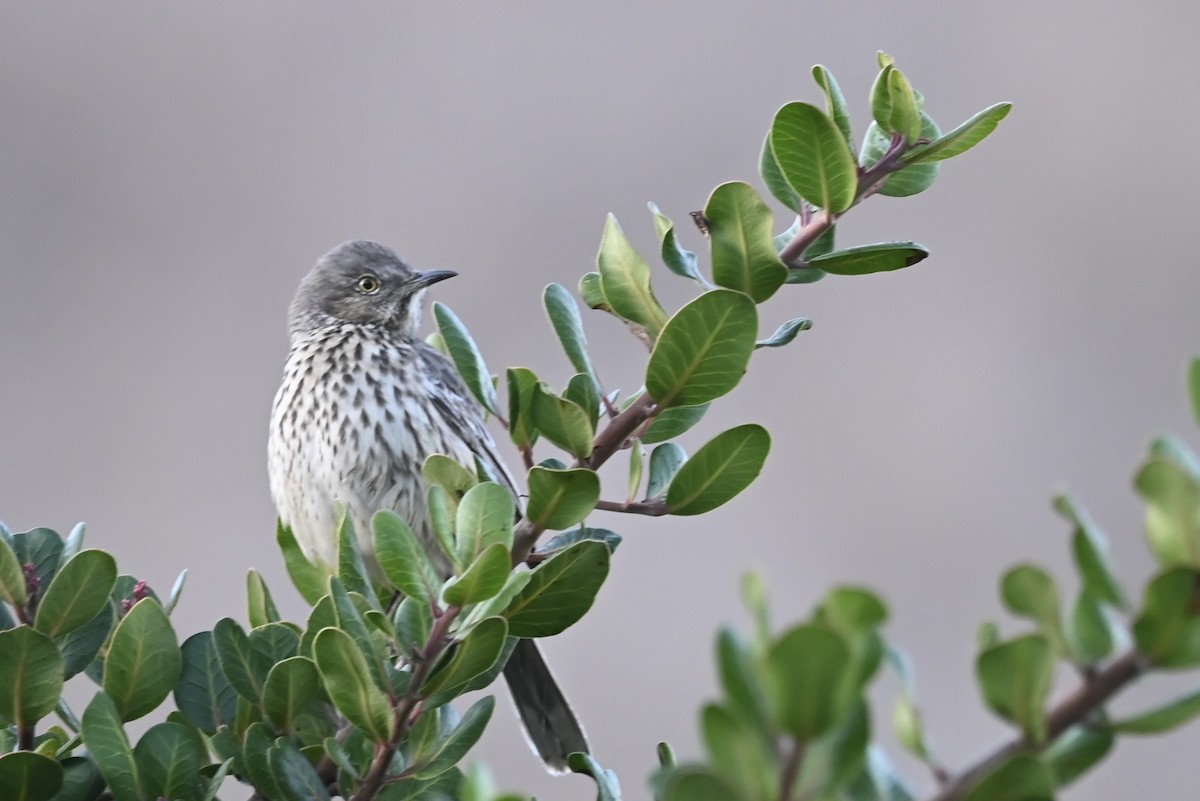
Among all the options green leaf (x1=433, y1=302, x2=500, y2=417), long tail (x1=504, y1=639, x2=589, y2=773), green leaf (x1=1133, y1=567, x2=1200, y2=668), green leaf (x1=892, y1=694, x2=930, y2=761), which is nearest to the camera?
green leaf (x1=1133, y1=567, x2=1200, y2=668)

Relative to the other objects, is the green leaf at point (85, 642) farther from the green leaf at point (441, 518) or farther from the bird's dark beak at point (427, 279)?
the bird's dark beak at point (427, 279)

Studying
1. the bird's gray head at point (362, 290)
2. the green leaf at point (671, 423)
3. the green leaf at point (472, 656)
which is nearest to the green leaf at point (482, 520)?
the green leaf at point (472, 656)

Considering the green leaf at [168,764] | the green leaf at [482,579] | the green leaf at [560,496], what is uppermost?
the green leaf at [560,496]

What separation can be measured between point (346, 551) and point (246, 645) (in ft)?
0.57

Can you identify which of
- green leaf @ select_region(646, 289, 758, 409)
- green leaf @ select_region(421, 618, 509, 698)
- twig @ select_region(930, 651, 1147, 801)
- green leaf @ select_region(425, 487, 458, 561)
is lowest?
twig @ select_region(930, 651, 1147, 801)

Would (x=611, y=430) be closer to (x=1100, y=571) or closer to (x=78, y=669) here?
(x=78, y=669)

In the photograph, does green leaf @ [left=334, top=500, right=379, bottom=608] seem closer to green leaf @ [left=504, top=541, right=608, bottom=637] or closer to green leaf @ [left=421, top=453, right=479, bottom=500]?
green leaf @ [left=421, top=453, right=479, bottom=500]

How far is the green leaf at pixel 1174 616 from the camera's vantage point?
37.5 inches

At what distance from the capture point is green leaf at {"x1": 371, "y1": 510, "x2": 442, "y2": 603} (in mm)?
1671

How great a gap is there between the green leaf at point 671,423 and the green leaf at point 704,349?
0.45ft

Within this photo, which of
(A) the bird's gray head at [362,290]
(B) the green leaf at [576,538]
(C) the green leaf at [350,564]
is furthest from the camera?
(A) the bird's gray head at [362,290]

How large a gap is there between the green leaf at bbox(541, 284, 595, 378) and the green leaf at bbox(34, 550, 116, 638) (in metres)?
0.67

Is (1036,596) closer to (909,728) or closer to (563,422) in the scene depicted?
(909,728)

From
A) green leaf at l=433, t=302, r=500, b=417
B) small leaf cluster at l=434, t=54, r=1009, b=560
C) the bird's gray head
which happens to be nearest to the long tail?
the bird's gray head
